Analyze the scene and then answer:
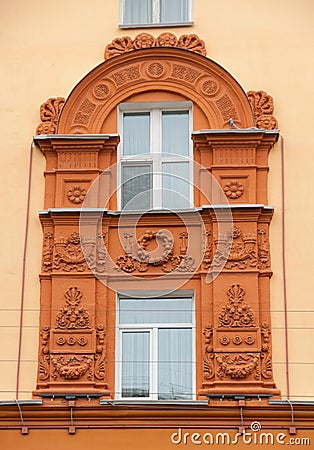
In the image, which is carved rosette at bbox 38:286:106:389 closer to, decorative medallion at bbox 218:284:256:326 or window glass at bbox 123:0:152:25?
decorative medallion at bbox 218:284:256:326

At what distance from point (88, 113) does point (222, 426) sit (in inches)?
193

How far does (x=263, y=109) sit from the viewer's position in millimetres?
14109

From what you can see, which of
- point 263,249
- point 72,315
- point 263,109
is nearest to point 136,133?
point 263,109

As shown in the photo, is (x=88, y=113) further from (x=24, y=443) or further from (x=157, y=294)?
(x=24, y=443)

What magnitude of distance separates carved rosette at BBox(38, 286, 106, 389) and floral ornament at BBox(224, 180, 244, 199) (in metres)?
2.49

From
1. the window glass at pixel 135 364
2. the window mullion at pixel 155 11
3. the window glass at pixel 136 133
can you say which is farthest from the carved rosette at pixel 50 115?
the window glass at pixel 135 364

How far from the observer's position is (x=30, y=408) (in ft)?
41.8

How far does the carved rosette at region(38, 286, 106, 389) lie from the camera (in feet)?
42.5

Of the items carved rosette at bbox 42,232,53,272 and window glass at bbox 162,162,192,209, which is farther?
window glass at bbox 162,162,192,209

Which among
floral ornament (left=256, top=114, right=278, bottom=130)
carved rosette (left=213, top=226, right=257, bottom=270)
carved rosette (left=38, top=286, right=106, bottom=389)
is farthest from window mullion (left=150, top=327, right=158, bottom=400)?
floral ornament (left=256, top=114, right=278, bottom=130)

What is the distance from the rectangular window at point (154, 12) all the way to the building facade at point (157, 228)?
1.4 inches

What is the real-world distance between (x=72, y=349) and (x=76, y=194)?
7.26 feet

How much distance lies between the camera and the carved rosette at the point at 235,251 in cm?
1336

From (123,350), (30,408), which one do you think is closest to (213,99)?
(123,350)
